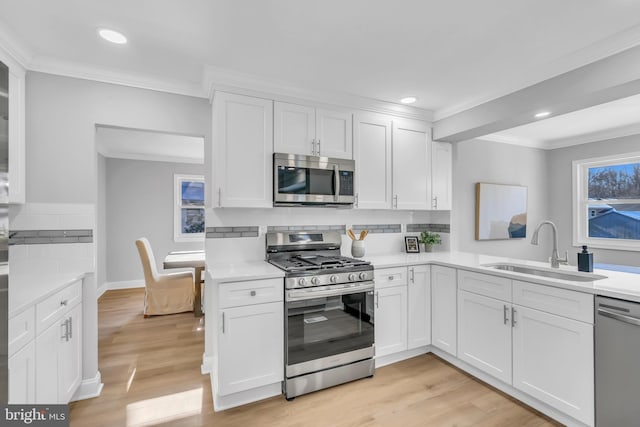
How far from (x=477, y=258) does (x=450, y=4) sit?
2279 millimetres

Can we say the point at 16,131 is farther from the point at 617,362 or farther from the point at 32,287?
the point at 617,362

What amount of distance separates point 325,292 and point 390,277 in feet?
→ 2.37

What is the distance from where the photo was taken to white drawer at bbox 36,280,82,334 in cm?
166

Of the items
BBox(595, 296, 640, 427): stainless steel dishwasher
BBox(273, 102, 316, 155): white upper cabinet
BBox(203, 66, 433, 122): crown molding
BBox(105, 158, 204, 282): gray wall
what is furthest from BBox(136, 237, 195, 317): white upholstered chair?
BBox(595, 296, 640, 427): stainless steel dishwasher

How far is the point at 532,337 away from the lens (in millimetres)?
2102

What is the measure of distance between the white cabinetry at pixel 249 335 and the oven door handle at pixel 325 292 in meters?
0.10

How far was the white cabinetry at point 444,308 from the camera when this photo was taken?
8.95 ft

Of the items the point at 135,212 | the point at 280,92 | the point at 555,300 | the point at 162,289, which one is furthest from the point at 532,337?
the point at 135,212

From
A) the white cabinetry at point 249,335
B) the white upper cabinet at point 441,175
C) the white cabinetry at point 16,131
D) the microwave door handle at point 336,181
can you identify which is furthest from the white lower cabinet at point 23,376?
the white upper cabinet at point 441,175

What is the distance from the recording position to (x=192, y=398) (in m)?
2.28

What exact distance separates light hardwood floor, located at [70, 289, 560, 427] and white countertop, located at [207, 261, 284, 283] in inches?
36.4

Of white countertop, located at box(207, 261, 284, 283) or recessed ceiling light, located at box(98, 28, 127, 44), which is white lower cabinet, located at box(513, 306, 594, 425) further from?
recessed ceiling light, located at box(98, 28, 127, 44)

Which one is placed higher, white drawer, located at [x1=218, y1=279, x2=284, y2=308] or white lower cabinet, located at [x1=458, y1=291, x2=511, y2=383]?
white drawer, located at [x1=218, y1=279, x2=284, y2=308]

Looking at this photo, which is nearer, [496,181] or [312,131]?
[312,131]
